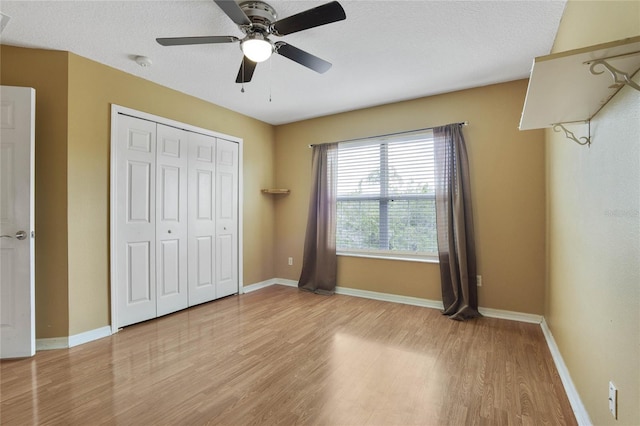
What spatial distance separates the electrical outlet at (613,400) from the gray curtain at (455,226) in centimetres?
201

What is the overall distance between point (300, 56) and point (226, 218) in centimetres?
257

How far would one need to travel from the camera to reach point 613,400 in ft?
4.03

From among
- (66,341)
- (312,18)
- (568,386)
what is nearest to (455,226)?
(568,386)

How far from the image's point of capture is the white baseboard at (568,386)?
161 cm

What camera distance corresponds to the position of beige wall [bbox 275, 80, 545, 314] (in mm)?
3090

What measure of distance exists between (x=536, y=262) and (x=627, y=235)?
2269mm

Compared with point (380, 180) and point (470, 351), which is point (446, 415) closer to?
point (470, 351)

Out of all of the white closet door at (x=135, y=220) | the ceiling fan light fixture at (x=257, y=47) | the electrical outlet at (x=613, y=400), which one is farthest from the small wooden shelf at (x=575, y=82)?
the white closet door at (x=135, y=220)

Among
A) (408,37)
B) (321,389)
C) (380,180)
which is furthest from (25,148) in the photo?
(380,180)

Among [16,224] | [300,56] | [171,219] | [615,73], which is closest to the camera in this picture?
[615,73]

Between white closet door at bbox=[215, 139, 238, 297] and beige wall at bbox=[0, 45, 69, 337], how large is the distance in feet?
5.42

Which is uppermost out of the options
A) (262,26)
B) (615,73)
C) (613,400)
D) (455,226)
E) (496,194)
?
(262,26)

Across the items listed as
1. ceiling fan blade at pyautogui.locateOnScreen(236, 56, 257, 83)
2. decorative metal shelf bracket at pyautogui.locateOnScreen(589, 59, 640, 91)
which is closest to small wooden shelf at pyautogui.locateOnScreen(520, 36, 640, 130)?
decorative metal shelf bracket at pyautogui.locateOnScreen(589, 59, 640, 91)

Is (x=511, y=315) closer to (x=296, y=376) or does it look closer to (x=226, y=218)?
(x=296, y=376)
